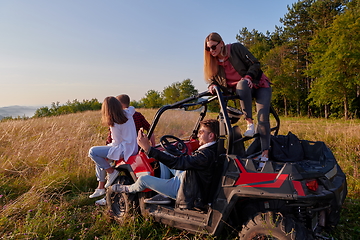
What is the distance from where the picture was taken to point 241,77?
11.8 ft

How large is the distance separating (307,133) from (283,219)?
21.7ft

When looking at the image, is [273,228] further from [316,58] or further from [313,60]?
[313,60]

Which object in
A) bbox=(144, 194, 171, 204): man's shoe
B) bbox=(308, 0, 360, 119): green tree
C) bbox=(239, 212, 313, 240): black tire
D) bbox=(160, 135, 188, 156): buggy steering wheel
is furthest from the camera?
bbox=(308, 0, 360, 119): green tree

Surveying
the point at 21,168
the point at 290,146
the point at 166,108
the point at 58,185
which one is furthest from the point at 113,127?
the point at 21,168

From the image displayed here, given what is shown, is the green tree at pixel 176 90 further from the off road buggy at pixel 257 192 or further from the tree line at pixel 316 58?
the off road buggy at pixel 257 192

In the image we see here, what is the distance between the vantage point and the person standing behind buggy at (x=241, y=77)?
3.38 m

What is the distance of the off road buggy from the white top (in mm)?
163

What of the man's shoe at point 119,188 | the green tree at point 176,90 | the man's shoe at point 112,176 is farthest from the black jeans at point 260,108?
the green tree at point 176,90

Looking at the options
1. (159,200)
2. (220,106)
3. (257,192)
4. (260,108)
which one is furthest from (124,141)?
(257,192)

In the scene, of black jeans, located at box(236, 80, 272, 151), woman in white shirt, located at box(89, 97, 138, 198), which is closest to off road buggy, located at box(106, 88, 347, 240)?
black jeans, located at box(236, 80, 272, 151)

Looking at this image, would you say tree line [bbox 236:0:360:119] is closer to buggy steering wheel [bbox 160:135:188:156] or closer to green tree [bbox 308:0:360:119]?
green tree [bbox 308:0:360:119]

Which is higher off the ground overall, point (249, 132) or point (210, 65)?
point (210, 65)

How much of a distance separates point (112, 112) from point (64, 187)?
1932mm

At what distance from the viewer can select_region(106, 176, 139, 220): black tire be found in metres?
3.78
